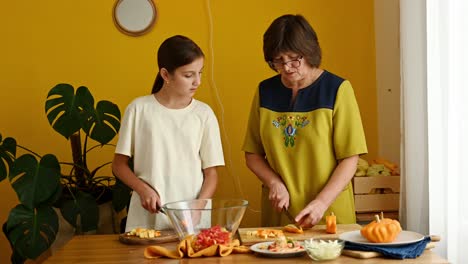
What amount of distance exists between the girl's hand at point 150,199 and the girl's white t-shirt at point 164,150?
82mm

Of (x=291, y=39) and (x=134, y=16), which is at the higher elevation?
(x=134, y=16)

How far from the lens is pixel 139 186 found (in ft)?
6.89

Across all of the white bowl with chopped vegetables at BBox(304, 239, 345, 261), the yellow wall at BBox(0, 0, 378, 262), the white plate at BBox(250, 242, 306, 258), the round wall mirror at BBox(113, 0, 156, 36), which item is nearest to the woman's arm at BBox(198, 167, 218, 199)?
the white plate at BBox(250, 242, 306, 258)

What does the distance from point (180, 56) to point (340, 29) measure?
119 cm

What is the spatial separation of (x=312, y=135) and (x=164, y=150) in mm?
482

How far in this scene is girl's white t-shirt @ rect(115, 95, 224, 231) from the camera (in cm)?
217

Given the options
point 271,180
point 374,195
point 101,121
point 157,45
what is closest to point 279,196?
point 271,180

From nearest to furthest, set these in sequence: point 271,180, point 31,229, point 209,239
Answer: point 209,239 < point 271,180 < point 31,229

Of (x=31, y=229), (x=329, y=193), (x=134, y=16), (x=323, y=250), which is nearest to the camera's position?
(x=323, y=250)

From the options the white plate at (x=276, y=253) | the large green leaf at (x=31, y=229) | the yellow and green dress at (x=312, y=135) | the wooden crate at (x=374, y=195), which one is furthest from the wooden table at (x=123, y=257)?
the wooden crate at (x=374, y=195)

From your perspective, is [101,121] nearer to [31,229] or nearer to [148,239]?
[31,229]

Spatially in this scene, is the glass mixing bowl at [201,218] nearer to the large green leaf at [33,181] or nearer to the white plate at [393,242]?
the white plate at [393,242]

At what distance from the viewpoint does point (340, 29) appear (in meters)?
3.09

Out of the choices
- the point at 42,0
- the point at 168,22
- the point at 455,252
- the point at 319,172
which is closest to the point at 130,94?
the point at 168,22
